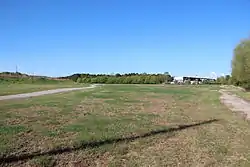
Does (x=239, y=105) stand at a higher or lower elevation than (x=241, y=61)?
lower

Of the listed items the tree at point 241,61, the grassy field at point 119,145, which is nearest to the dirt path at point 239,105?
the grassy field at point 119,145

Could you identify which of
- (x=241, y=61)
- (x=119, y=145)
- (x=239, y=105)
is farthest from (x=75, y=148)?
(x=241, y=61)

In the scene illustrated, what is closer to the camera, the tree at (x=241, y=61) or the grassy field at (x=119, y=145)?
the grassy field at (x=119, y=145)

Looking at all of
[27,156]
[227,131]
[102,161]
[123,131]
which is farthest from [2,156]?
[227,131]

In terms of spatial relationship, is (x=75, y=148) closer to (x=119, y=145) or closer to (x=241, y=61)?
(x=119, y=145)

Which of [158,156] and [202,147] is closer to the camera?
[158,156]

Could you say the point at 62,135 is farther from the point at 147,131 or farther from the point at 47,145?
the point at 147,131

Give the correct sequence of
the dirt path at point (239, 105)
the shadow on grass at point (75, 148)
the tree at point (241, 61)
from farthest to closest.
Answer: the tree at point (241, 61), the dirt path at point (239, 105), the shadow on grass at point (75, 148)

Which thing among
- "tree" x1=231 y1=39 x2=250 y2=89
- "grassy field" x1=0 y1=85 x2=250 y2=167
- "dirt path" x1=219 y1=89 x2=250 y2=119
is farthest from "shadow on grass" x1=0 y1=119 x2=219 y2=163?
"tree" x1=231 y1=39 x2=250 y2=89

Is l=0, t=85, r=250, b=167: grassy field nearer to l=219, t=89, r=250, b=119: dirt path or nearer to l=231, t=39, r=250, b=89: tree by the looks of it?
l=219, t=89, r=250, b=119: dirt path

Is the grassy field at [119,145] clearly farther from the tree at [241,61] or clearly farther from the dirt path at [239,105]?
the tree at [241,61]

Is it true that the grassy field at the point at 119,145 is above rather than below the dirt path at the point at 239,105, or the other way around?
above

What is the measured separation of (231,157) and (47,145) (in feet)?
16.4

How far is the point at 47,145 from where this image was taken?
28.9 ft
